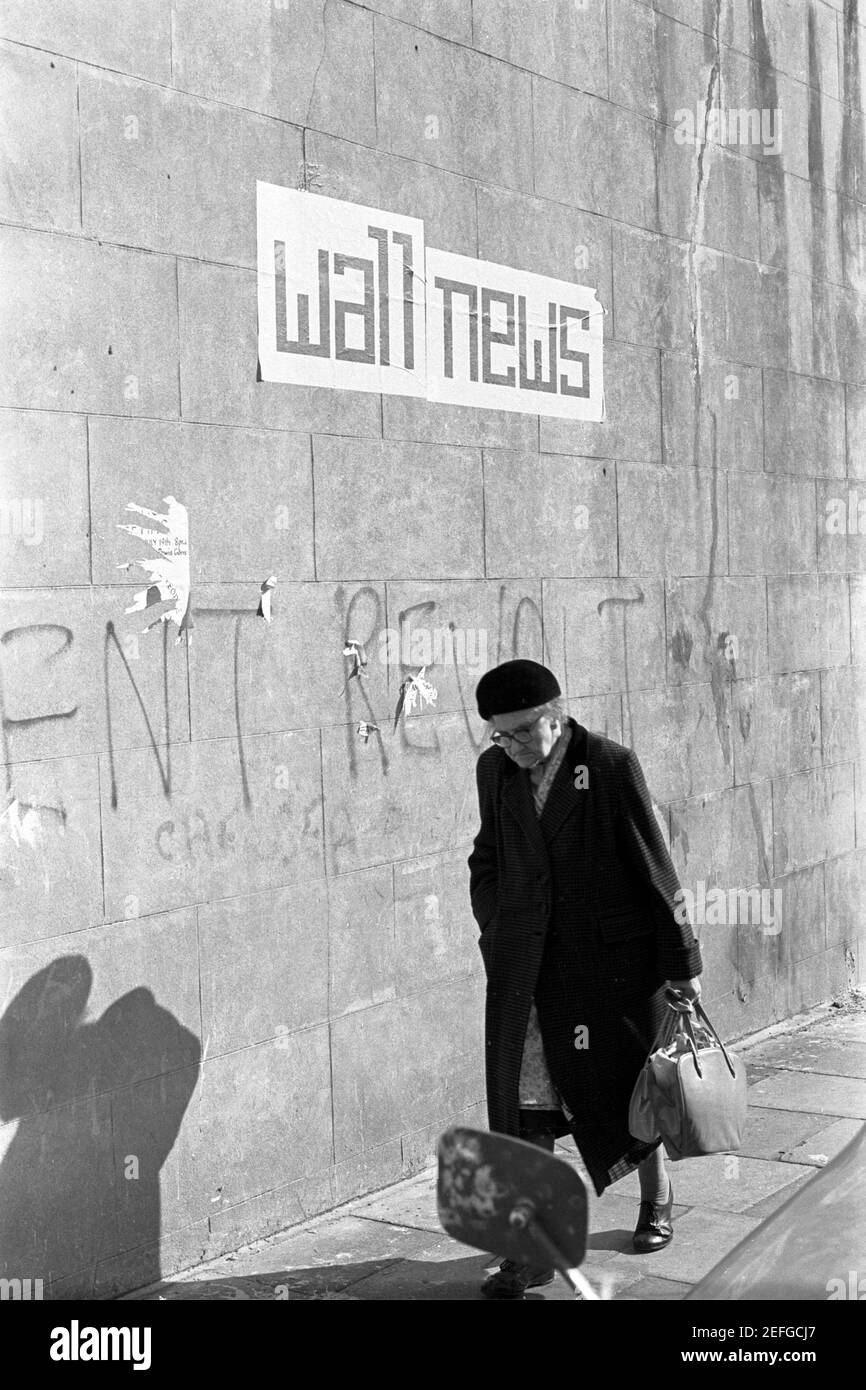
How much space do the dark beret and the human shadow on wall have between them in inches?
51.6

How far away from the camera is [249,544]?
5113 millimetres

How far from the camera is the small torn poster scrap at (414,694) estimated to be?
18.9 ft

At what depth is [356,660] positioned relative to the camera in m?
5.54

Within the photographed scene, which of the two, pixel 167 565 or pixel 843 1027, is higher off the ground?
pixel 167 565

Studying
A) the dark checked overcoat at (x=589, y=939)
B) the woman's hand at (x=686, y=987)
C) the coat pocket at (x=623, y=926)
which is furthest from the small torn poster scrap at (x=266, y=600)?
the woman's hand at (x=686, y=987)

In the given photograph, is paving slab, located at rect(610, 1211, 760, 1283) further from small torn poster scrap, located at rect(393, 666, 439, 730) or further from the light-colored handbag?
small torn poster scrap, located at rect(393, 666, 439, 730)

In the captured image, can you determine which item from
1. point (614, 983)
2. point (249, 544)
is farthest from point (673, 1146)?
point (249, 544)

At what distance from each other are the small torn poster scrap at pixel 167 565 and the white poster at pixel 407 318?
0.63 meters

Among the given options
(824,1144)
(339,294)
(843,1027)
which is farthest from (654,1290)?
(843,1027)

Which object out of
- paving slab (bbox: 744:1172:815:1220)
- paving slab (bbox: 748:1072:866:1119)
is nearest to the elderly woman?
paving slab (bbox: 744:1172:815:1220)

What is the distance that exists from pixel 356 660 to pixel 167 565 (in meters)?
0.93

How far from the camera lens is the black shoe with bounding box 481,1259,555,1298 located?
4.60 metres

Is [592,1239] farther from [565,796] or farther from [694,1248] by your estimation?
[565,796]
